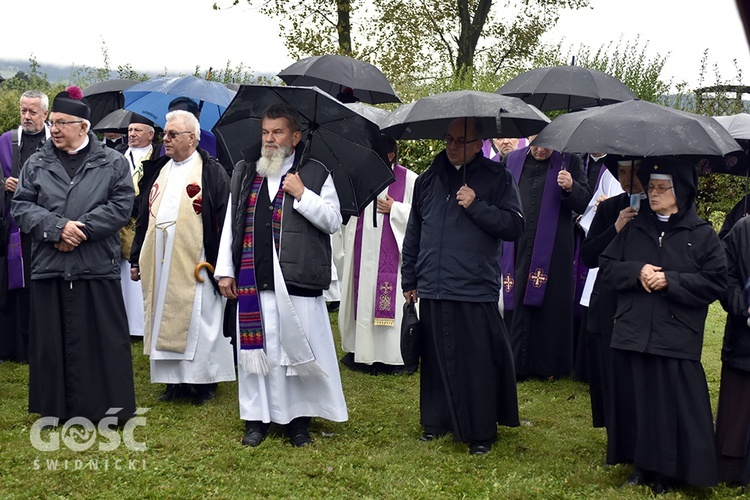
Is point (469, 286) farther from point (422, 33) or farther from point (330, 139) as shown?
point (422, 33)

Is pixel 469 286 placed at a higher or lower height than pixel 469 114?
lower

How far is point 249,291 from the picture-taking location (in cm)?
572

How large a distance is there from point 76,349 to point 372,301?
2.87 metres

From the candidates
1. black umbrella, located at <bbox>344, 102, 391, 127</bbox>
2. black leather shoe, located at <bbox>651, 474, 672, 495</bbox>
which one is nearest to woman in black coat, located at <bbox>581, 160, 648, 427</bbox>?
black leather shoe, located at <bbox>651, 474, 672, 495</bbox>

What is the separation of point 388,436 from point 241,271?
4.79 feet

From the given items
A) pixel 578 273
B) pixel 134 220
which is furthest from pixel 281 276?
pixel 578 273

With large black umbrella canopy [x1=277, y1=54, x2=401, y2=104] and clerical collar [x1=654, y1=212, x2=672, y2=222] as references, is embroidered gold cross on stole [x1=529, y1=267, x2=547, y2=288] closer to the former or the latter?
large black umbrella canopy [x1=277, y1=54, x2=401, y2=104]

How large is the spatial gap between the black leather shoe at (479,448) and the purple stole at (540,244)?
7.47 feet

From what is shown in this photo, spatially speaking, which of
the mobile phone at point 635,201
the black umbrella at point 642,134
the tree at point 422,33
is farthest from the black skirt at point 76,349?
the tree at point 422,33

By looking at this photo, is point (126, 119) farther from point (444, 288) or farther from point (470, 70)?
point (470, 70)

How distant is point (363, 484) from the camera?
203 inches

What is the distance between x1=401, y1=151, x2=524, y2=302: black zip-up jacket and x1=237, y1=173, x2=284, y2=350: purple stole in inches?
38.5

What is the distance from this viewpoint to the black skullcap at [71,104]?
6.01m

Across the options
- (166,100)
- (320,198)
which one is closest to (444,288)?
(320,198)
